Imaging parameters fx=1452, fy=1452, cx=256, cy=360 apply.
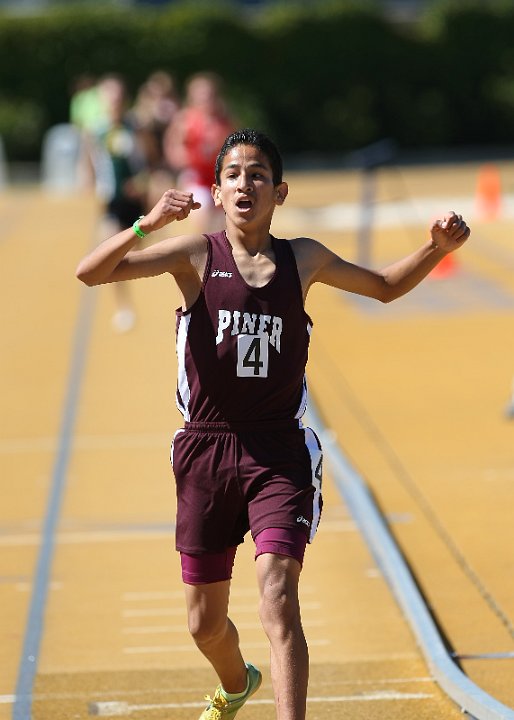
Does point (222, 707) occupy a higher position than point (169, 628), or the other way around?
point (222, 707)

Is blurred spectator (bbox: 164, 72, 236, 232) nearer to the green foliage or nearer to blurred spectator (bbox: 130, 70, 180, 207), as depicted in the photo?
blurred spectator (bbox: 130, 70, 180, 207)

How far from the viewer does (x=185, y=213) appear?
15.0 feet

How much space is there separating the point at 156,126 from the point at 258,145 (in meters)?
15.3

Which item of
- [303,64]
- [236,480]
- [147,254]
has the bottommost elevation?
[236,480]

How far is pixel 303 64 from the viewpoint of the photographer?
39938 mm

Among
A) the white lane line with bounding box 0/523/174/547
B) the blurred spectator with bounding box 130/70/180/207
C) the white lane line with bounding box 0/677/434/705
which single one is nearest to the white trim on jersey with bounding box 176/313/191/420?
the white lane line with bounding box 0/677/434/705

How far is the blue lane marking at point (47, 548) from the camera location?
5.73 metres

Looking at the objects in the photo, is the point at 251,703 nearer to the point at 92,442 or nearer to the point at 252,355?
the point at 252,355

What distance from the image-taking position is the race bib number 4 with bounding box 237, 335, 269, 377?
4652mm

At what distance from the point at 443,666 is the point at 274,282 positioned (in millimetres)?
1810

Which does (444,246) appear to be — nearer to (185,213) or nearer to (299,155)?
(185,213)

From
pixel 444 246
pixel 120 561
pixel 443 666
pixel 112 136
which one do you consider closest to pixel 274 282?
pixel 444 246

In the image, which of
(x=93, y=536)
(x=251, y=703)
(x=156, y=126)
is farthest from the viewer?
(x=156, y=126)

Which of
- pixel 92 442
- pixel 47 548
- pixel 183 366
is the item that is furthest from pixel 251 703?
pixel 92 442
